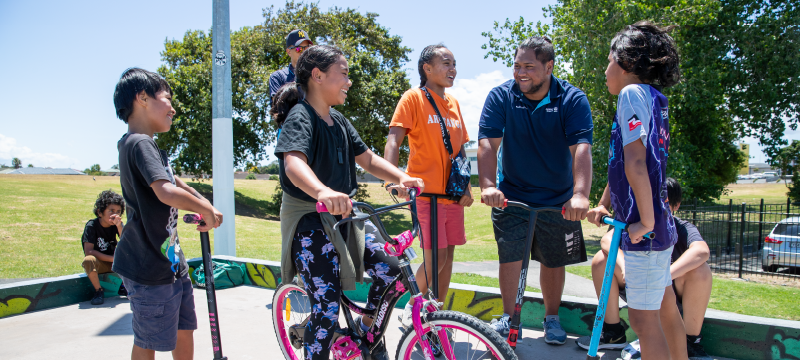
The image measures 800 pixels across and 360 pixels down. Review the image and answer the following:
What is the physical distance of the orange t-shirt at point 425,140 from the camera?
364 centimetres

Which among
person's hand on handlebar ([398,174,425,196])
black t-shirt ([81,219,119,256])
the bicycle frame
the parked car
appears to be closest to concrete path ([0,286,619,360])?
black t-shirt ([81,219,119,256])

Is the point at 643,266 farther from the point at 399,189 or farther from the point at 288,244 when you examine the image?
the point at 288,244

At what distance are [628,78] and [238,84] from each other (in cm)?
2116

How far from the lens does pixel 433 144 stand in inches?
145

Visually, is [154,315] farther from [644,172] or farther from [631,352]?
[631,352]

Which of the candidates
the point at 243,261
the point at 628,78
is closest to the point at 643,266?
the point at 628,78

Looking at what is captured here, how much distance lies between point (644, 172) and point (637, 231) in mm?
295

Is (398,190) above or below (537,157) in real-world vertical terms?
below

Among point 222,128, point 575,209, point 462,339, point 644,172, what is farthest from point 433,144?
point 222,128

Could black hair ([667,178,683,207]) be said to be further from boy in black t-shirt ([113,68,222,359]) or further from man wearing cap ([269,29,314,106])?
man wearing cap ([269,29,314,106])

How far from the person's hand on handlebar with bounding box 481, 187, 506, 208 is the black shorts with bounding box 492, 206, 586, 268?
52cm

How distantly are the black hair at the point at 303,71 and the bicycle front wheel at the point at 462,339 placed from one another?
1.45 metres

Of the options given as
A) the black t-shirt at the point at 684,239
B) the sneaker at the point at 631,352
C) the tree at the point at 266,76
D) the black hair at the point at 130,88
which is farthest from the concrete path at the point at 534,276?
the tree at the point at 266,76

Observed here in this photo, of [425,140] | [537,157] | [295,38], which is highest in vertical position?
[295,38]
